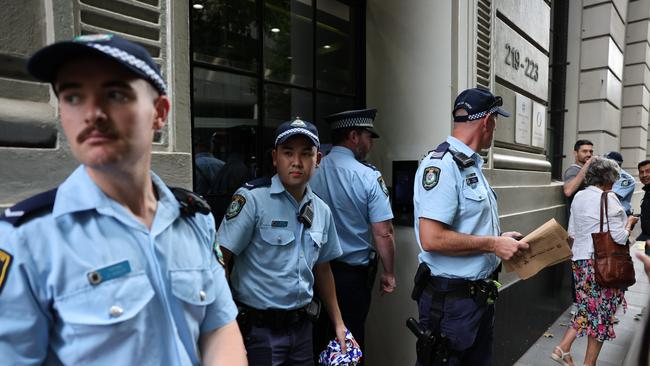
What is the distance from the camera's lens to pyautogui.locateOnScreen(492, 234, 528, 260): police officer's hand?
7.04 ft

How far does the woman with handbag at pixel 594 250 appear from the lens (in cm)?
374

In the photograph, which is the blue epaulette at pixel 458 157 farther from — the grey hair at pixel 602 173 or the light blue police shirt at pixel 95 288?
the grey hair at pixel 602 173

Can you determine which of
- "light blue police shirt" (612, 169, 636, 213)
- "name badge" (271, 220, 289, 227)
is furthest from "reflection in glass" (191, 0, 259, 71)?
"light blue police shirt" (612, 169, 636, 213)

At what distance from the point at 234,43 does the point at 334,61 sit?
42.1 inches

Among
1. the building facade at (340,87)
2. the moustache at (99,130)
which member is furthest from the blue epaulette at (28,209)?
the building facade at (340,87)

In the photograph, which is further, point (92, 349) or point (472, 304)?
point (472, 304)

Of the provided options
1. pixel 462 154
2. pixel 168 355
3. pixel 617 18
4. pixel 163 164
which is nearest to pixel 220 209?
pixel 163 164

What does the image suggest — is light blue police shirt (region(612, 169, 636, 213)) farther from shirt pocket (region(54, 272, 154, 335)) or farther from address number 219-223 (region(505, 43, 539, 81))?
shirt pocket (region(54, 272, 154, 335))

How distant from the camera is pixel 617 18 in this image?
7.67 m

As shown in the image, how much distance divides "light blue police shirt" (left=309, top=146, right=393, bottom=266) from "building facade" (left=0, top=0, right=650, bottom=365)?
53 centimetres

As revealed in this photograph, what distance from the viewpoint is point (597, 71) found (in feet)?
23.2

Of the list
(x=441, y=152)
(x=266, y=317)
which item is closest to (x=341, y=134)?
(x=441, y=152)

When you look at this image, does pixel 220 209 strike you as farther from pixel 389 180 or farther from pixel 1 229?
pixel 1 229

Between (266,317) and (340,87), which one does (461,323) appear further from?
(340,87)
